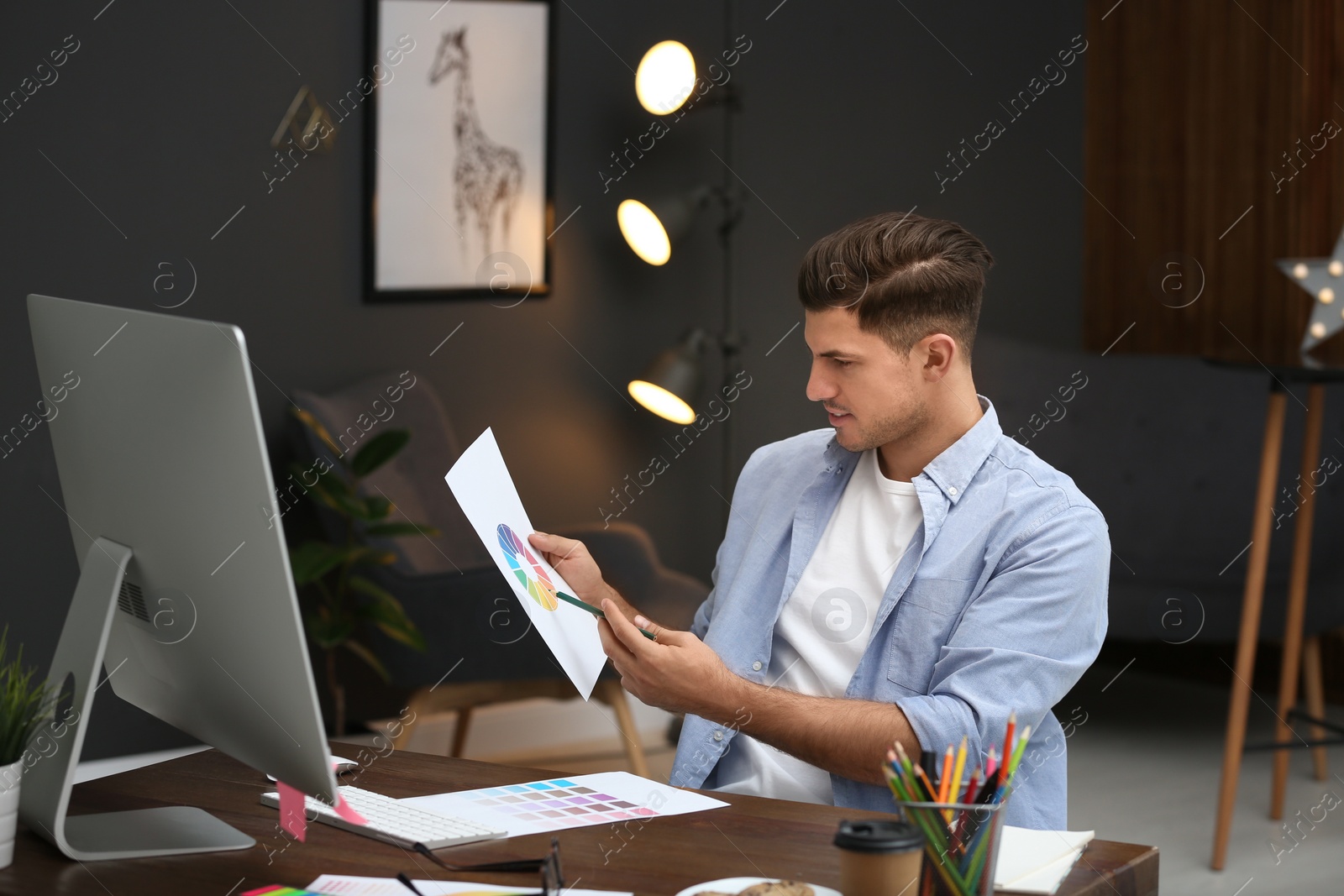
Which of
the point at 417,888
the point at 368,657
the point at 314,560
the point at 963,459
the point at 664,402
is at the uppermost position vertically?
the point at 664,402

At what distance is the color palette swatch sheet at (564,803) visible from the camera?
1.27 m

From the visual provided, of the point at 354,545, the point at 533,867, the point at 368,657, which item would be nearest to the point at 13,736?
the point at 533,867

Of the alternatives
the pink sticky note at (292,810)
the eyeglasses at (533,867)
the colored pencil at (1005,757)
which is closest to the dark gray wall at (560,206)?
the pink sticky note at (292,810)

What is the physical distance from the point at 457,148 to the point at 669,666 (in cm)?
260

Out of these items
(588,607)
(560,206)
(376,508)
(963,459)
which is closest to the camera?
(588,607)

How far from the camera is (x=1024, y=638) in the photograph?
4.99ft

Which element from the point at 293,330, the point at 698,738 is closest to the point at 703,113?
the point at 293,330

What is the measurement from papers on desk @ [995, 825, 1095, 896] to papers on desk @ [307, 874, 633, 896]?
31 centimetres

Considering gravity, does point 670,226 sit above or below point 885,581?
above

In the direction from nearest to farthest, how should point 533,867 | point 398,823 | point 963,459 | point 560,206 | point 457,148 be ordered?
point 533,867
point 398,823
point 963,459
point 457,148
point 560,206

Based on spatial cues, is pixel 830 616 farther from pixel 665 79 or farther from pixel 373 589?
pixel 665 79

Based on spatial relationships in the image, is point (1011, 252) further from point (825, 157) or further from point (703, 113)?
point (703, 113)

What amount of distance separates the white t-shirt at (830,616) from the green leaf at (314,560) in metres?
1.71

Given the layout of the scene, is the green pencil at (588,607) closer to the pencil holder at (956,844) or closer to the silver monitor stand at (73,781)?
the silver monitor stand at (73,781)
